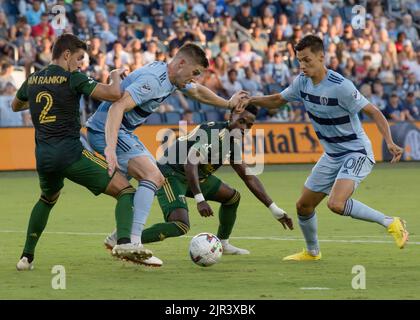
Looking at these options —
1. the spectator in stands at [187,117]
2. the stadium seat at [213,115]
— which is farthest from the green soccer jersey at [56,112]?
the stadium seat at [213,115]

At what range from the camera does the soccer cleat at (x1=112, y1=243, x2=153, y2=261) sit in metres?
9.88

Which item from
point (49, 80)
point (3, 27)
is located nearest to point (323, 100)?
point (49, 80)

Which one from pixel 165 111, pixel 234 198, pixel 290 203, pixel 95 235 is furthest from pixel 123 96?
pixel 165 111

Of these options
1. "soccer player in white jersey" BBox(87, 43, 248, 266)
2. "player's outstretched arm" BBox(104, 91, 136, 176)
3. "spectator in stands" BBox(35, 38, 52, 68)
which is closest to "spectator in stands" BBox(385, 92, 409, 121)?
"spectator in stands" BBox(35, 38, 52, 68)

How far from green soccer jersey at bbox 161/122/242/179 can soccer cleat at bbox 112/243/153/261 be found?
6.37 ft

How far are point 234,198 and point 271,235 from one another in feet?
6.04

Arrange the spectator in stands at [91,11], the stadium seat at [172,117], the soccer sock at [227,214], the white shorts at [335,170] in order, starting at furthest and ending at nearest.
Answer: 1. the spectator in stands at [91,11]
2. the stadium seat at [172,117]
3. the soccer sock at [227,214]
4. the white shorts at [335,170]

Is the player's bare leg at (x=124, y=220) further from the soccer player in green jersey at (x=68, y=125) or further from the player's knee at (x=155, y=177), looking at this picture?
the player's knee at (x=155, y=177)

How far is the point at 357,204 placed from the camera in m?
11.1

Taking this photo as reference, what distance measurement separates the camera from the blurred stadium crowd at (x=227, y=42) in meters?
25.4

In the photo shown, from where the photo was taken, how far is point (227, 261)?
37.2ft

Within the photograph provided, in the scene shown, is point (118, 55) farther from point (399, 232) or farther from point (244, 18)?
point (399, 232)

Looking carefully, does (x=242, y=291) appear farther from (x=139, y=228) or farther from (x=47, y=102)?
(x=47, y=102)

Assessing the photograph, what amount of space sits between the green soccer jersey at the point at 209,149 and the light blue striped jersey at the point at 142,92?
98 cm
